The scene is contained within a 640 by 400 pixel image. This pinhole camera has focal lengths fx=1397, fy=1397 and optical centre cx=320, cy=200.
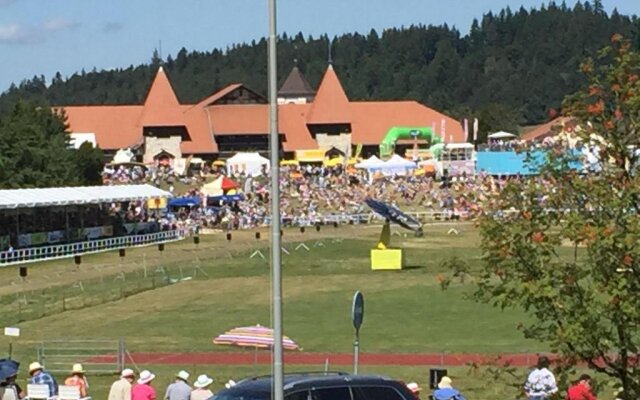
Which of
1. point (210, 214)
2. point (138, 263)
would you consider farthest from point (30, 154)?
point (138, 263)

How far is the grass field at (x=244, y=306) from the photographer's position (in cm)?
3216

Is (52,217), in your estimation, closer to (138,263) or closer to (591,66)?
(138,263)

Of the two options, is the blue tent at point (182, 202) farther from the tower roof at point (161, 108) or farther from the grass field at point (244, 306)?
the tower roof at point (161, 108)

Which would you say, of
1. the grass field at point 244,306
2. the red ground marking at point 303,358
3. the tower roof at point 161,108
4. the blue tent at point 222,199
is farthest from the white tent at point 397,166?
the red ground marking at point 303,358

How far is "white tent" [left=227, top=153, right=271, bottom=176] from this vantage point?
116 metres

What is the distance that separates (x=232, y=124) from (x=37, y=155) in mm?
63348

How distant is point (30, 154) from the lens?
279 feet

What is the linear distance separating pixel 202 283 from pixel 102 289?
144 inches

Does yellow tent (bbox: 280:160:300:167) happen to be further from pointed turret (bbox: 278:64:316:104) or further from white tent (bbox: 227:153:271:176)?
pointed turret (bbox: 278:64:316:104)

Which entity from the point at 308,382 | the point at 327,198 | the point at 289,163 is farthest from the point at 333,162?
the point at 308,382

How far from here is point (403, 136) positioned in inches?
5664

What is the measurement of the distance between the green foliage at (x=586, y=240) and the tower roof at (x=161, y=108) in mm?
125921

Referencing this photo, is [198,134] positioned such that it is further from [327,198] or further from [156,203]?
[156,203]

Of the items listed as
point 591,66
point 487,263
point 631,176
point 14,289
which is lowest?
point 14,289
